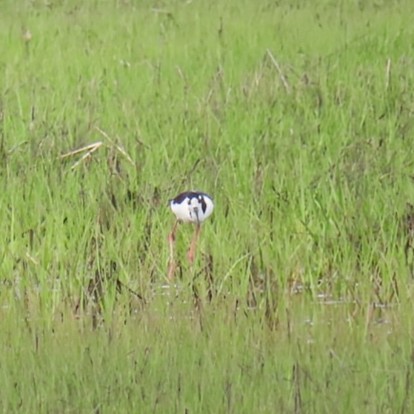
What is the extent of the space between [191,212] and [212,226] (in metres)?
0.30

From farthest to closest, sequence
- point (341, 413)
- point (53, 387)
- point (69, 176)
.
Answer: point (69, 176) → point (53, 387) → point (341, 413)

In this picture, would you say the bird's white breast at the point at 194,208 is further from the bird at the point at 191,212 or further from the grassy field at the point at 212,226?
the grassy field at the point at 212,226

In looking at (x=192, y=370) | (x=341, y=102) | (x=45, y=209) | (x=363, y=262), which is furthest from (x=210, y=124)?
(x=192, y=370)

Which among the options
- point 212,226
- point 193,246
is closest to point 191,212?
point 193,246

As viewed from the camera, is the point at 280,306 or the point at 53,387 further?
the point at 280,306

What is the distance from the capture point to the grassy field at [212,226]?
4.16m

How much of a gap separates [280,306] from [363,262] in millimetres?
496

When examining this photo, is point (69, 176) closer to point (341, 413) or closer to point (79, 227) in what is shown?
point (79, 227)

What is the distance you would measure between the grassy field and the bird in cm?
5

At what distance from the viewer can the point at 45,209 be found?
5883mm

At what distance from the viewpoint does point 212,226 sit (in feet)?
18.5

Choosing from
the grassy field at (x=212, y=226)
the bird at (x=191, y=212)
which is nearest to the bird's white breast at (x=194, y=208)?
the bird at (x=191, y=212)

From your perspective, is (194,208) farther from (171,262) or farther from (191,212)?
(171,262)

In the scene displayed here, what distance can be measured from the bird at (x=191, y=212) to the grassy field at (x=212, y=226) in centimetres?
5
